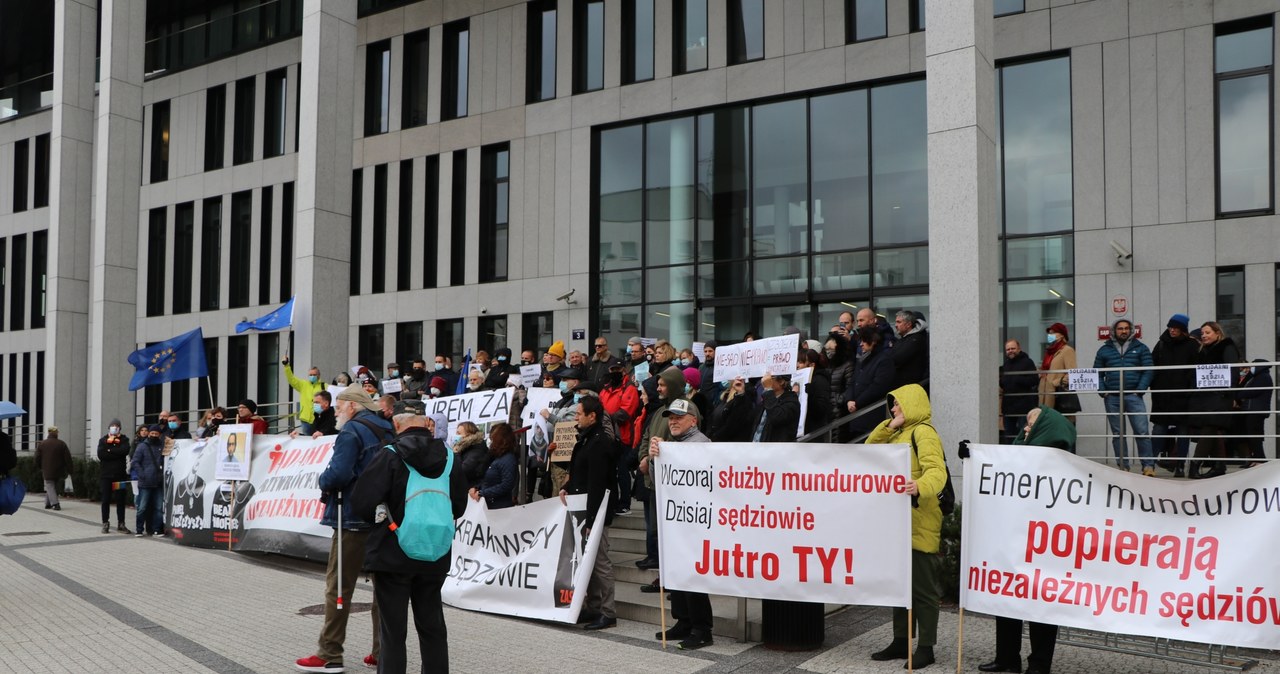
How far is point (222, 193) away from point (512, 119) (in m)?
12.2

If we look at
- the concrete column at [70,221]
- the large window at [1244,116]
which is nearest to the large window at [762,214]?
the large window at [1244,116]

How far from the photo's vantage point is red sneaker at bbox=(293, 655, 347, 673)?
7.68 m

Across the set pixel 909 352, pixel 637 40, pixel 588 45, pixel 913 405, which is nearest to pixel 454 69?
pixel 588 45

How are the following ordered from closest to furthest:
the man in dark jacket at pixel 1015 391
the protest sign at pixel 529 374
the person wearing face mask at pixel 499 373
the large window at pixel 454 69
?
the man in dark jacket at pixel 1015 391
the protest sign at pixel 529 374
the person wearing face mask at pixel 499 373
the large window at pixel 454 69

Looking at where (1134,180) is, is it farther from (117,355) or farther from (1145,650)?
(117,355)

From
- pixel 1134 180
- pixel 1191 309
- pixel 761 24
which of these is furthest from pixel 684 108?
pixel 1191 309

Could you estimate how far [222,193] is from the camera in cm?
3156

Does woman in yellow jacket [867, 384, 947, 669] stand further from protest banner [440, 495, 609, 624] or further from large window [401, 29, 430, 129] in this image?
large window [401, 29, 430, 129]

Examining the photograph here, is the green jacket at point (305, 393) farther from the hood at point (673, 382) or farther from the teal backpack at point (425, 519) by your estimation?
the teal backpack at point (425, 519)

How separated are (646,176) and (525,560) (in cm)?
1403

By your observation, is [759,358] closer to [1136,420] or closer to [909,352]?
[909,352]

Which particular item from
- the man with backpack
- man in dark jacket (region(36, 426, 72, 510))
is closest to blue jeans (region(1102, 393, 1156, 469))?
the man with backpack

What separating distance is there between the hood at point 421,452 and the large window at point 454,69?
20321mm

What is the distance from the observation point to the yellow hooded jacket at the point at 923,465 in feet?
24.6
